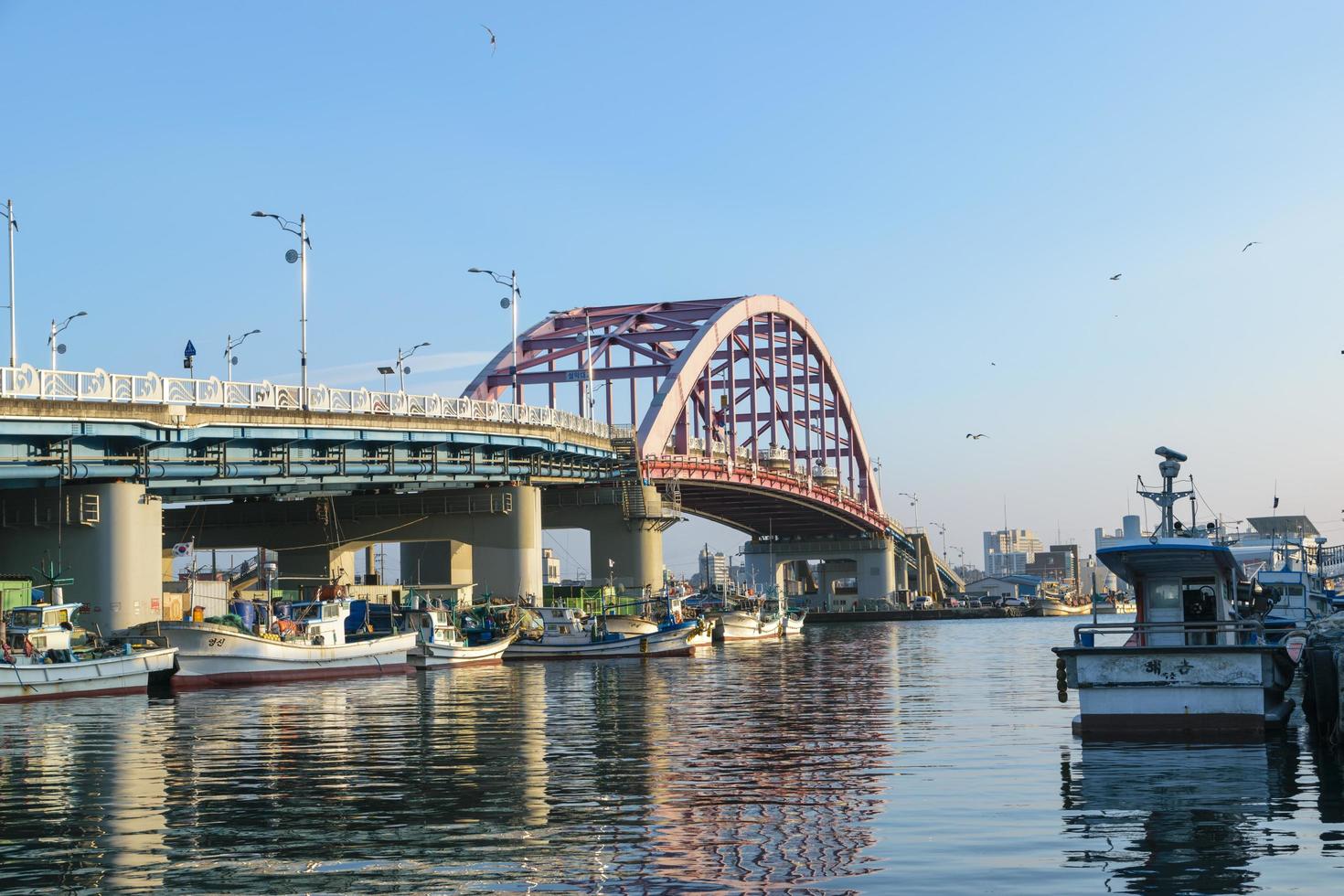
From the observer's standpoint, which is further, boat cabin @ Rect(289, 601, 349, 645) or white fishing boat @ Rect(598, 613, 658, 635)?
white fishing boat @ Rect(598, 613, 658, 635)

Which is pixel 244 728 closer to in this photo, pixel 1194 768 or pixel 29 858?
pixel 29 858

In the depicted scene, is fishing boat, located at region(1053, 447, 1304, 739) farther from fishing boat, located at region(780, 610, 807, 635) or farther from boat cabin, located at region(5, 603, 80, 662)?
fishing boat, located at region(780, 610, 807, 635)

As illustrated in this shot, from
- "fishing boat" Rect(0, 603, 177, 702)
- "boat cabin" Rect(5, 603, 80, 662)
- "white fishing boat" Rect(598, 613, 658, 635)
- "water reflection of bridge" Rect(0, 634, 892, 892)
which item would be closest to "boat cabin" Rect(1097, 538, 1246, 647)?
"water reflection of bridge" Rect(0, 634, 892, 892)

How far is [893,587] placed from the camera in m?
195

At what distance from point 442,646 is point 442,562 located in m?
39.7

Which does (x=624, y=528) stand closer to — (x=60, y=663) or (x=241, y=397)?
(x=241, y=397)

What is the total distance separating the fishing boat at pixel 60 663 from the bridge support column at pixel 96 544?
23.9 feet

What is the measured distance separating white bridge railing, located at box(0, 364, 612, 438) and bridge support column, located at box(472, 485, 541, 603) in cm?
582

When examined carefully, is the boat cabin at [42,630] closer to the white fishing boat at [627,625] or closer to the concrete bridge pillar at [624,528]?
the white fishing boat at [627,625]

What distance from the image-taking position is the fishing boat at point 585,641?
7944 centimetres

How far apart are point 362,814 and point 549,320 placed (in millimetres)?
116429

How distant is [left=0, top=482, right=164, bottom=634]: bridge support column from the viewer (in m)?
64.2

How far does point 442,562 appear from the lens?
110688 mm

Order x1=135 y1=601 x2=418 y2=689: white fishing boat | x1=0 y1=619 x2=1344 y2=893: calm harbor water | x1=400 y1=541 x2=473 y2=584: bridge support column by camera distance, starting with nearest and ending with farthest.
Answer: x1=0 y1=619 x2=1344 y2=893: calm harbor water < x1=135 y1=601 x2=418 y2=689: white fishing boat < x1=400 y1=541 x2=473 y2=584: bridge support column
